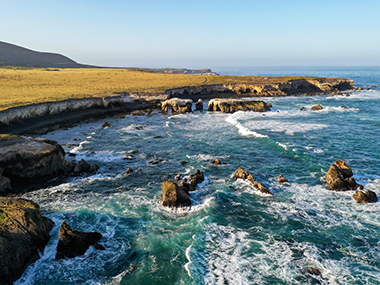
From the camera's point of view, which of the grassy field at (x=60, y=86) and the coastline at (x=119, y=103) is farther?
the grassy field at (x=60, y=86)

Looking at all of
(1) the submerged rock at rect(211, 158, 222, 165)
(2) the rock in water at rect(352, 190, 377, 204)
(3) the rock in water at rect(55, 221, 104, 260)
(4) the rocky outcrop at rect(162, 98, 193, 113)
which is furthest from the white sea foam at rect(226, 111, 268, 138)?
(3) the rock in water at rect(55, 221, 104, 260)

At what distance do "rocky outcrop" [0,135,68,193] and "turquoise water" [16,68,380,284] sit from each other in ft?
8.11

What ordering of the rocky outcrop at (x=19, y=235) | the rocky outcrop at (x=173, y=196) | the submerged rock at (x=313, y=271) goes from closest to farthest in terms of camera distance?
the rocky outcrop at (x=19, y=235)
the submerged rock at (x=313, y=271)
the rocky outcrop at (x=173, y=196)

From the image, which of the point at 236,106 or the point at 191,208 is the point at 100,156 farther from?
the point at 236,106

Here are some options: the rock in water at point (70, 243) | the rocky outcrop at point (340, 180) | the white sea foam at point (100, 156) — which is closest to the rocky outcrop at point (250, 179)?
the rocky outcrop at point (340, 180)

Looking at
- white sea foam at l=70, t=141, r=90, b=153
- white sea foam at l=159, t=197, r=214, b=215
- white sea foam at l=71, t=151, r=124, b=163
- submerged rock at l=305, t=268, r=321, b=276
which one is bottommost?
submerged rock at l=305, t=268, r=321, b=276

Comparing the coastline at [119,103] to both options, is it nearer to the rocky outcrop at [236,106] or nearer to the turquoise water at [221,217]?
the turquoise water at [221,217]

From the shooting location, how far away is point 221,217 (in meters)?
18.3

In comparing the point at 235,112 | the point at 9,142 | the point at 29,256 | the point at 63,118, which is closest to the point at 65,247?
the point at 29,256

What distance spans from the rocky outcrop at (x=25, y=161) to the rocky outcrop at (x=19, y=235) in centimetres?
743

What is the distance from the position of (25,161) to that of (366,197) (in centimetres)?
2821

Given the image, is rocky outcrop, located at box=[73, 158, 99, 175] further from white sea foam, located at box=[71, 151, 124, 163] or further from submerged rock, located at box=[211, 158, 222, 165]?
submerged rock, located at box=[211, 158, 222, 165]

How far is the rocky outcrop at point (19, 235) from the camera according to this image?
12305 mm

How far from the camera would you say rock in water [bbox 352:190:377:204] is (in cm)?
1959
